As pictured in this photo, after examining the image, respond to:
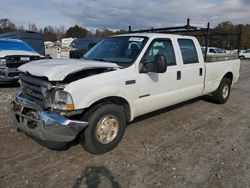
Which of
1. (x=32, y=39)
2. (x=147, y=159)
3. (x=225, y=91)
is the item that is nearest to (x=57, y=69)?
(x=147, y=159)

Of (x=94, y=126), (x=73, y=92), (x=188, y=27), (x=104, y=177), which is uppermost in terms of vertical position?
(x=188, y=27)

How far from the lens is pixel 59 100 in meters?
3.46

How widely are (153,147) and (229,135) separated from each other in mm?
1673

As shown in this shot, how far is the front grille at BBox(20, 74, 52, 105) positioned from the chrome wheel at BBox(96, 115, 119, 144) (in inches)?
36.8

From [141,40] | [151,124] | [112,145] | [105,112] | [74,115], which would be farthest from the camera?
[151,124]

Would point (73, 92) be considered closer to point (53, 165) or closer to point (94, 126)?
point (94, 126)

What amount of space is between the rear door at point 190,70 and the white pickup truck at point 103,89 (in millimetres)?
22

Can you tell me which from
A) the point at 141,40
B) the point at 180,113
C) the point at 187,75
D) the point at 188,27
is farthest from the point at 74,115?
the point at 188,27

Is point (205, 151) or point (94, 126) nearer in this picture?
point (94, 126)

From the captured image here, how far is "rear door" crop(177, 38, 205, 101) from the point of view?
17.5 feet

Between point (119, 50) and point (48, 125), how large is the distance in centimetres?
A: 210

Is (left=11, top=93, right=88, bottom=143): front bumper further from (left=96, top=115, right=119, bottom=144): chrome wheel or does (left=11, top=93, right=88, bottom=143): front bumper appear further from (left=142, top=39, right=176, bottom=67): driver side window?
(left=142, top=39, right=176, bottom=67): driver side window

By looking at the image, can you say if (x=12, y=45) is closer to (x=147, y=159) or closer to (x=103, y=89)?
(x=103, y=89)

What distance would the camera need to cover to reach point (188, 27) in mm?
6434
